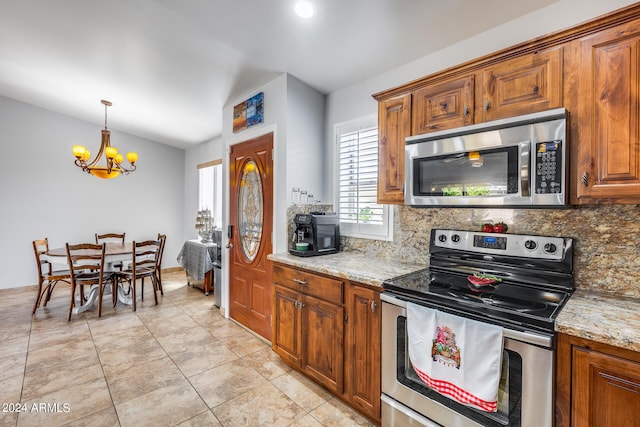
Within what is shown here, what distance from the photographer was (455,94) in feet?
5.89

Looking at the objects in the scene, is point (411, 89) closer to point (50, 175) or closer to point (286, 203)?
point (286, 203)

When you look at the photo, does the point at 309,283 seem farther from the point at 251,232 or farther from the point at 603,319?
the point at 603,319

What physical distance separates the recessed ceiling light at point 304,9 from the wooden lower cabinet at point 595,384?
225 centimetres

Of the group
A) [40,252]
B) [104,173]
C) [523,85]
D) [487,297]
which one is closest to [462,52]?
[523,85]

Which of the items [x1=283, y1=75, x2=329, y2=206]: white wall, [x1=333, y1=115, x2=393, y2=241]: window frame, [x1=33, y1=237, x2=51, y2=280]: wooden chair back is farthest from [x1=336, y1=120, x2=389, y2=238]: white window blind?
[x1=33, y1=237, x2=51, y2=280]: wooden chair back

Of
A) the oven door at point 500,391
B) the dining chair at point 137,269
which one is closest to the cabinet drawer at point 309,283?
the oven door at point 500,391

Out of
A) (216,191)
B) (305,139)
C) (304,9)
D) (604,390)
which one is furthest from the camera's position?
(216,191)

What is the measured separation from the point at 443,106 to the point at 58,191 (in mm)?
6262

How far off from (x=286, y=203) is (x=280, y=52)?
1.31 metres

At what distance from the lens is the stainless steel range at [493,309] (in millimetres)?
1193

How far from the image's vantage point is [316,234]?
256cm

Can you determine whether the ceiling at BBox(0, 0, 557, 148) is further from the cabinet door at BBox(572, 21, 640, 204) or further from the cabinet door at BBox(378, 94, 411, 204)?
the cabinet door at BBox(572, 21, 640, 204)

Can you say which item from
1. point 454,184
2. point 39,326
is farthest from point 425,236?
point 39,326

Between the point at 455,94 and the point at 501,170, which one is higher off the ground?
the point at 455,94
